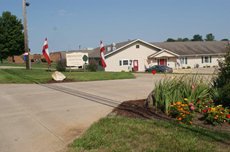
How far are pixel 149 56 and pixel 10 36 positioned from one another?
26.9 meters

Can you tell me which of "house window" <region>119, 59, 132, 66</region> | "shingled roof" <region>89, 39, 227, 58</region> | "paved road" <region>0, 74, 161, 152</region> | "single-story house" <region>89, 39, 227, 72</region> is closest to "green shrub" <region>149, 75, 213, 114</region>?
"paved road" <region>0, 74, 161, 152</region>

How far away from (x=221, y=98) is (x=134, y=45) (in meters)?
38.0

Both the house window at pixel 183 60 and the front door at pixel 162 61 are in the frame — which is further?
the house window at pixel 183 60

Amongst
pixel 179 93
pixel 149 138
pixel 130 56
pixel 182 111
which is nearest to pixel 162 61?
pixel 130 56

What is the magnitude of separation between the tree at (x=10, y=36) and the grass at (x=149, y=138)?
52.8 m

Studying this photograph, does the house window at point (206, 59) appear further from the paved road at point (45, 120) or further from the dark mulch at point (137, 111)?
the dark mulch at point (137, 111)

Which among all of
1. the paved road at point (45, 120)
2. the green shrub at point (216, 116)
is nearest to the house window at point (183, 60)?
the paved road at point (45, 120)

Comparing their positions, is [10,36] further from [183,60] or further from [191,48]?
[191,48]

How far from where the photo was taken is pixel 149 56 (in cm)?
4691

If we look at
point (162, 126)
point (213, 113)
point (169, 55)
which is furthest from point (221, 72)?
point (169, 55)

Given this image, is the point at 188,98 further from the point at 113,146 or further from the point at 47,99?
the point at 47,99

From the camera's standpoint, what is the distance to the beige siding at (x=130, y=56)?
4469cm

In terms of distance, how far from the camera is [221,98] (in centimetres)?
814

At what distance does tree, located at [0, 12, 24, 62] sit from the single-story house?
15.5 m
